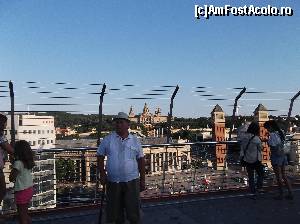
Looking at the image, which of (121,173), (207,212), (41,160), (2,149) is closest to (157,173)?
(207,212)

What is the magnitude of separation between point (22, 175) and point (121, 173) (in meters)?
1.16

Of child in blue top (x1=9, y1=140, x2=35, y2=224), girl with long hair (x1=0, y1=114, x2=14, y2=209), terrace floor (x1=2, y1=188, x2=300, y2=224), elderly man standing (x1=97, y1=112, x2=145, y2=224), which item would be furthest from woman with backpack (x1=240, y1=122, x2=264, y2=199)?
girl with long hair (x1=0, y1=114, x2=14, y2=209)

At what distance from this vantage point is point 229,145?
8.55m

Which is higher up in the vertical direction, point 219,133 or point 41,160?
point 219,133

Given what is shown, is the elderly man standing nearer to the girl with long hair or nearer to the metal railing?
the girl with long hair

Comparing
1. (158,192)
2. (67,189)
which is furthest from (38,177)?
(158,192)

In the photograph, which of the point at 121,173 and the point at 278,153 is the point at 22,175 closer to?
the point at 121,173

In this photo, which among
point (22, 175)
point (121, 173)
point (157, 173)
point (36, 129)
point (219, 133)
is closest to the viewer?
A: point (121, 173)

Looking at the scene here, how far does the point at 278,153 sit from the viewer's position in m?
7.21

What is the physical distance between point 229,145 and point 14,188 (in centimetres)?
456

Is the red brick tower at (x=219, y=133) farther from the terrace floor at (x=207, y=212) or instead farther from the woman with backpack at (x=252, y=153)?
the terrace floor at (x=207, y=212)

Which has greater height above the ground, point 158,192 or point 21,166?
point 21,166

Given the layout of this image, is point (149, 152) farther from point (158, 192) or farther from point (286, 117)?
point (286, 117)

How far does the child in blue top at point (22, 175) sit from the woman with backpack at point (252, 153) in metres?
3.60
